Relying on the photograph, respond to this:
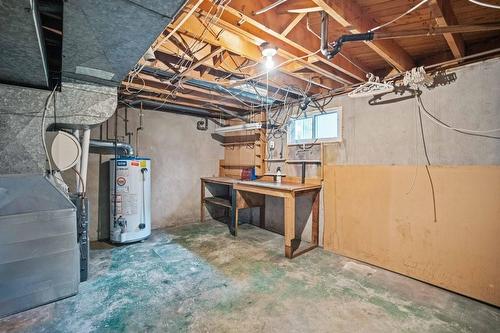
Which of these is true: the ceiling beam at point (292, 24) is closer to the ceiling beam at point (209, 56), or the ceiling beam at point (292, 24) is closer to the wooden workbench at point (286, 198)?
the ceiling beam at point (209, 56)

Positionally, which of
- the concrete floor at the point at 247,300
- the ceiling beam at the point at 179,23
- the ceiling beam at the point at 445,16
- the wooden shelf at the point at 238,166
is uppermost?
the ceiling beam at the point at 445,16

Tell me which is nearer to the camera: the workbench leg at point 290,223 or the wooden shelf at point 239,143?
the workbench leg at point 290,223

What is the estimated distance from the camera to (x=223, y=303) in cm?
204

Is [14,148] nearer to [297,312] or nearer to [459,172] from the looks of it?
[297,312]

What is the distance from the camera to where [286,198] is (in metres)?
2.97

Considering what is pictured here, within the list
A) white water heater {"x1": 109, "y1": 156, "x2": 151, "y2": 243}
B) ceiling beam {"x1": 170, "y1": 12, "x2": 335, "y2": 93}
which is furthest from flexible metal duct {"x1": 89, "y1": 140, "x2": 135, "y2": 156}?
ceiling beam {"x1": 170, "y1": 12, "x2": 335, "y2": 93}

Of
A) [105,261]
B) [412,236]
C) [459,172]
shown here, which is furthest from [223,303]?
[459,172]

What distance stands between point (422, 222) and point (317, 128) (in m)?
1.78

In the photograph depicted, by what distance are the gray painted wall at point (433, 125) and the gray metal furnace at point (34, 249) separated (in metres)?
3.02

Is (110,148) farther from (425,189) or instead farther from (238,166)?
(425,189)

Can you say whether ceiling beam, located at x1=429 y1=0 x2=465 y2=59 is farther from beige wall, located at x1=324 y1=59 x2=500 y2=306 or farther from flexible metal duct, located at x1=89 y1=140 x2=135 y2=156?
flexible metal duct, located at x1=89 y1=140 x2=135 y2=156

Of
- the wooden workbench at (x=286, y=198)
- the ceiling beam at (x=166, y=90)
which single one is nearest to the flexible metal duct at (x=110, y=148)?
the ceiling beam at (x=166, y=90)

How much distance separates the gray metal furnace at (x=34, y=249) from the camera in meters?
1.00

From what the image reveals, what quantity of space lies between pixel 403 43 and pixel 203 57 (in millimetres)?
1900
